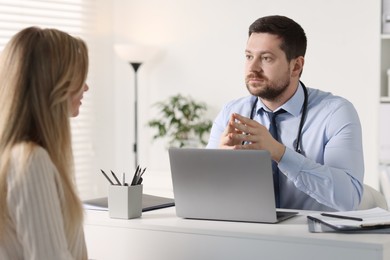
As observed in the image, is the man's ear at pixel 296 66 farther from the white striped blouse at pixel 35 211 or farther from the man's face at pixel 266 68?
the white striped blouse at pixel 35 211

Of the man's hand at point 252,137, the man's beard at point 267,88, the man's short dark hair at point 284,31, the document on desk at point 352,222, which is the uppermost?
the man's short dark hair at point 284,31

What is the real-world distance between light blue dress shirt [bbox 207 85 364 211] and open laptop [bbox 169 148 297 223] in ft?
0.86

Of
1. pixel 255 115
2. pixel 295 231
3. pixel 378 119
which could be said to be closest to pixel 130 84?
pixel 378 119

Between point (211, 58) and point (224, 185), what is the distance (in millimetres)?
2957

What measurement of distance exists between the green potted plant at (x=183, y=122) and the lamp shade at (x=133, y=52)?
35 cm

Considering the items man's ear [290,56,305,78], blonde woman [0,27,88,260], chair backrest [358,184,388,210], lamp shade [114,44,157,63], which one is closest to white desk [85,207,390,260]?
blonde woman [0,27,88,260]

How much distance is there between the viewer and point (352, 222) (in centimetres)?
199

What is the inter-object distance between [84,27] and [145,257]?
332cm

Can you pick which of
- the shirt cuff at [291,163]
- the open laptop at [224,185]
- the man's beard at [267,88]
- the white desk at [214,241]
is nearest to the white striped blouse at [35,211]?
the white desk at [214,241]

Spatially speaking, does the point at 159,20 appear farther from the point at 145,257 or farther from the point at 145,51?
the point at 145,257

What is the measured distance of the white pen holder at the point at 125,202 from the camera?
222 centimetres

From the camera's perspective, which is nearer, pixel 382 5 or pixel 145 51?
pixel 382 5

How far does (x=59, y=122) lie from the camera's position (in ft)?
5.55

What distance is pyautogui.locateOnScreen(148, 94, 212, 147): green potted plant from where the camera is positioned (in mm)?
4969
